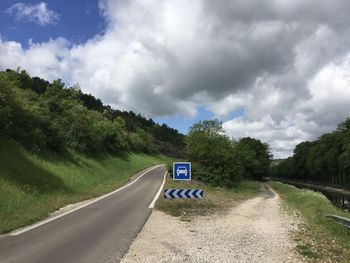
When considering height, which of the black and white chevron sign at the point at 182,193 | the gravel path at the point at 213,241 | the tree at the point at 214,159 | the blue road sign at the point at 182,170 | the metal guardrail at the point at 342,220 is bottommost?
the gravel path at the point at 213,241

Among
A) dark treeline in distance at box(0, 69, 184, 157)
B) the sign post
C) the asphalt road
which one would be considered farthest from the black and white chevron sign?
dark treeline in distance at box(0, 69, 184, 157)

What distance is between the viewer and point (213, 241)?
13.5 meters

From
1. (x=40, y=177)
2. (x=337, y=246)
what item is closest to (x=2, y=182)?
(x=40, y=177)

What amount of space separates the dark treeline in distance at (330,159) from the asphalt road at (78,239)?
228 feet

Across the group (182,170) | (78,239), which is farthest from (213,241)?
(182,170)

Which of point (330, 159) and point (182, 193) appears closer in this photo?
point (182, 193)

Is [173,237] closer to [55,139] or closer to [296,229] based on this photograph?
[296,229]

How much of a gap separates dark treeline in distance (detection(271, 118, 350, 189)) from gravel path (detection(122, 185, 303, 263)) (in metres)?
66.7

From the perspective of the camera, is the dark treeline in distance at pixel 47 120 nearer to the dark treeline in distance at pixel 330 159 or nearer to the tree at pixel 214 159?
the tree at pixel 214 159

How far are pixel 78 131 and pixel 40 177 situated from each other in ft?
92.4

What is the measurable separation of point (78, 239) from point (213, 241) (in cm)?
408

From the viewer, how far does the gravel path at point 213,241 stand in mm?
11094

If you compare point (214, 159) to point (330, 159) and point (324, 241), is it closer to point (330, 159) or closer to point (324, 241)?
point (324, 241)

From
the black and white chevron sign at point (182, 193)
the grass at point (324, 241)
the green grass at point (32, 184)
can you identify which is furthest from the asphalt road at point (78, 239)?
the grass at point (324, 241)
